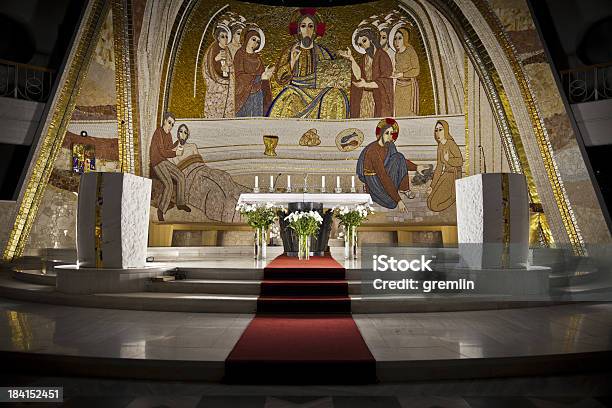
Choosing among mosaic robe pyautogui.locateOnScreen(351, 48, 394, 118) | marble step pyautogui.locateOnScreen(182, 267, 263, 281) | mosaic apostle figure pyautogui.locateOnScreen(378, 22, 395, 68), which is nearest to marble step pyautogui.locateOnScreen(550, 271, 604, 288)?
marble step pyautogui.locateOnScreen(182, 267, 263, 281)

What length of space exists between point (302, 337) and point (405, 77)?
397 inches

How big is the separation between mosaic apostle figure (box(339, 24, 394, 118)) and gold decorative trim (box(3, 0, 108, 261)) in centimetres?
605

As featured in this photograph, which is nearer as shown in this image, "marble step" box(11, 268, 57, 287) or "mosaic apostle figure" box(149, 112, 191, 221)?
"marble step" box(11, 268, 57, 287)

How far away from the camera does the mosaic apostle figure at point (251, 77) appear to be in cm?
1334

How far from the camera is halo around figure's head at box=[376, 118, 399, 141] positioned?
13.2 m

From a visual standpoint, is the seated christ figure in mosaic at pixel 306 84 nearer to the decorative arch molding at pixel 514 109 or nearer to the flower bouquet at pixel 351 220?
the decorative arch molding at pixel 514 109

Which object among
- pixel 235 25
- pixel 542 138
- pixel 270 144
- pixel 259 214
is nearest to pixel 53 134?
pixel 259 214

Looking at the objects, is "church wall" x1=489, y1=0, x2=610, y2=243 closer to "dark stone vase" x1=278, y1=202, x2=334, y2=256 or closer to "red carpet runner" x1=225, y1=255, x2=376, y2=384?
"dark stone vase" x1=278, y1=202, x2=334, y2=256

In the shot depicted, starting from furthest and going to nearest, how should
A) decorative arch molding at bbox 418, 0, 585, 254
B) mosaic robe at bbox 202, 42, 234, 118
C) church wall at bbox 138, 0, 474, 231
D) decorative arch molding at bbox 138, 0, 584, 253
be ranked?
mosaic robe at bbox 202, 42, 234, 118 < church wall at bbox 138, 0, 474, 231 < decorative arch molding at bbox 138, 0, 584, 253 < decorative arch molding at bbox 418, 0, 585, 254

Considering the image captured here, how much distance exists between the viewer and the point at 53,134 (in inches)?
393

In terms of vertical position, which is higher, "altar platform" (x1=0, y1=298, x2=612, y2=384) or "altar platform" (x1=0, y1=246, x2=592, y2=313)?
"altar platform" (x1=0, y1=246, x2=592, y2=313)

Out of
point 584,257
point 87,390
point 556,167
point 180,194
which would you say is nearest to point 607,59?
point 556,167

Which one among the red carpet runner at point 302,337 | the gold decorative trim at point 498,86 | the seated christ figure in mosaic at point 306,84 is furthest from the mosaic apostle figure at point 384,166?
the red carpet runner at point 302,337

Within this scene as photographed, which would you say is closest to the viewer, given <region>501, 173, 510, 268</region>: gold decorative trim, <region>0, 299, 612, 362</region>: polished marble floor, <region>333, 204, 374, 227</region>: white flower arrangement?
<region>0, 299, 612, 362</region>: polished marble floor
